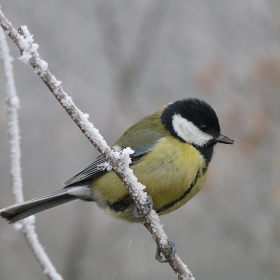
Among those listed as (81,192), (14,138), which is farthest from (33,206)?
(14,138)

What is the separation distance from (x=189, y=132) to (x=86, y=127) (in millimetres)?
1401

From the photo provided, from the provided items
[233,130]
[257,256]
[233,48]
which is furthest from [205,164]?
[233,48]

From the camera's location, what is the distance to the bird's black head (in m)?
2.86

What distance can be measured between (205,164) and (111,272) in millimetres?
3458

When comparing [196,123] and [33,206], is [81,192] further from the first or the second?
[196,123]

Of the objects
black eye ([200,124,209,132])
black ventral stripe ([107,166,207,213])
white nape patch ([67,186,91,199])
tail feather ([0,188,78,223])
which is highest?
tail feather ([0,188,78,223])

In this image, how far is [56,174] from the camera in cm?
652

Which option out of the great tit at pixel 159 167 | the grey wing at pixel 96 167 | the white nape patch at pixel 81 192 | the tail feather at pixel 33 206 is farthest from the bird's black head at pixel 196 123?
the tail feather at pixel 33 206

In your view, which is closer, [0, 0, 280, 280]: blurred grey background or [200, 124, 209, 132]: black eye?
[200, 124, 209, 132]: black eye

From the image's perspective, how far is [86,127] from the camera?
1.54 meters

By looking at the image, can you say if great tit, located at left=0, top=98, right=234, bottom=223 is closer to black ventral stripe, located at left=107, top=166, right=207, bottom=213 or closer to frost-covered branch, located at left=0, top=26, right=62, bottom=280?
black ventral stripe, located at left=107, top=166, right=207, bottom=213

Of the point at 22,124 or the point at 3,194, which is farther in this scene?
the point at 22,124

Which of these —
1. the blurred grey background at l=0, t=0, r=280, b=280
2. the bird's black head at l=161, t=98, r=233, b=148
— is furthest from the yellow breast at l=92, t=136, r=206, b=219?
the blurred grey background at l=0, t=0, r=280, b=280

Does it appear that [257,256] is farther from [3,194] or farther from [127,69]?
[3,194]
